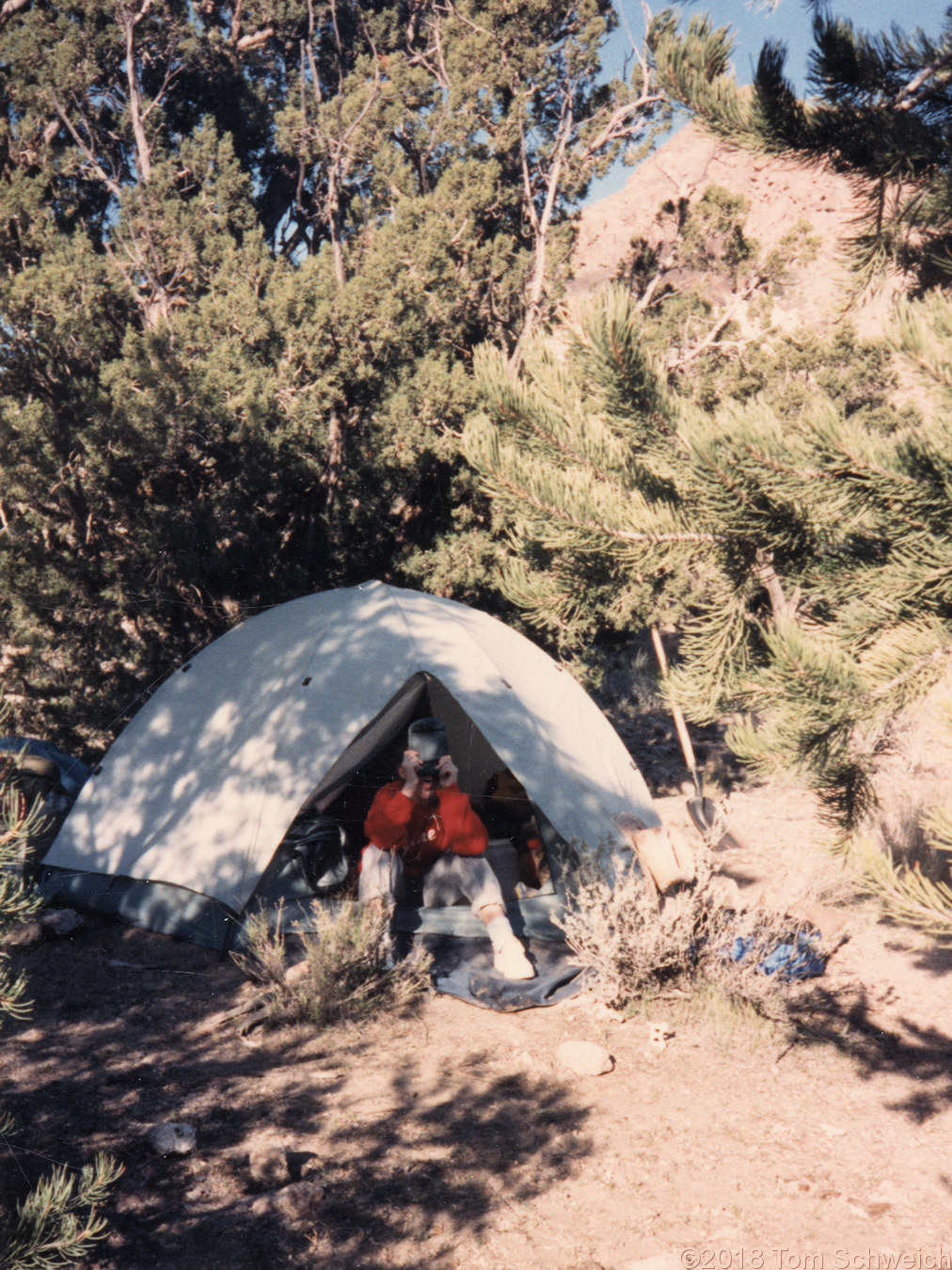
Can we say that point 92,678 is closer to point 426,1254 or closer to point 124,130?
point 426,1254

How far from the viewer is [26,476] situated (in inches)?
285

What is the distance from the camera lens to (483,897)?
517 cm

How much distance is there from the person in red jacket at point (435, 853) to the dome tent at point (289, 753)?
279 millimetres

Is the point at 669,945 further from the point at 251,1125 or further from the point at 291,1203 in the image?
the point at 291,1203

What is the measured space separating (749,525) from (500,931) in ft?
10.4

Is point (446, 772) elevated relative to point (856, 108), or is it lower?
lower

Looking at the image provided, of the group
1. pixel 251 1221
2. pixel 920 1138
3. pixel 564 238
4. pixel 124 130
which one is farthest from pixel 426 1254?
pixel 124 130

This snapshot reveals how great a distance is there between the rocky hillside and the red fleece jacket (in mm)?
2896

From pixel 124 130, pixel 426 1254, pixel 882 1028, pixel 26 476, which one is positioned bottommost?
pixel 882 1028

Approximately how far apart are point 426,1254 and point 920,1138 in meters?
1.95

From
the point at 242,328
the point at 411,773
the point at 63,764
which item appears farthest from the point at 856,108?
the point at 63,764

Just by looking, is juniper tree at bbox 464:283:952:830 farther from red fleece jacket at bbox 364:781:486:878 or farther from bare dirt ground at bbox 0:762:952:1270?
red fleece jacket at bbox 364:781:486:878

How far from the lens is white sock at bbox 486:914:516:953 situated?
196 inches

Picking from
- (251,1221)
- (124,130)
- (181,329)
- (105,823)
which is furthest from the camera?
(124,130)
